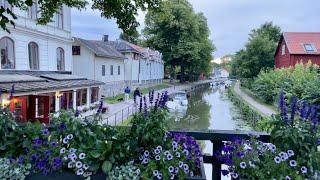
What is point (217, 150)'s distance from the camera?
3.24 metres

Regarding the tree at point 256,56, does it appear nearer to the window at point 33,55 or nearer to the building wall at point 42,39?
the building wall at point 42,39

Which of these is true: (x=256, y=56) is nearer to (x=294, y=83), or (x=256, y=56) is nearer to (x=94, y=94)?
(x=294, y=83)

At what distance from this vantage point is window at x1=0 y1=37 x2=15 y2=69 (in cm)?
1761

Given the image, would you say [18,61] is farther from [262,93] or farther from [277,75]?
[262,93]

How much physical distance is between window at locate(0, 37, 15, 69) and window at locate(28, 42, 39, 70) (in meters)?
1.77

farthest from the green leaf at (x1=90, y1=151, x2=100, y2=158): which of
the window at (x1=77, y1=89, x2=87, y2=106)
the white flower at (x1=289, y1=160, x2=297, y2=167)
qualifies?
the window at (x1=77, y1=89, x2=87, y2=106)

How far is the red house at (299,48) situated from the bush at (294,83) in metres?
5.99

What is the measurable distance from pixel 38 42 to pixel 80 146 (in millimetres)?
19450

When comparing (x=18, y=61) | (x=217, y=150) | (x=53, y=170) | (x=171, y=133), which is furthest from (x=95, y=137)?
(x=18, y=61)

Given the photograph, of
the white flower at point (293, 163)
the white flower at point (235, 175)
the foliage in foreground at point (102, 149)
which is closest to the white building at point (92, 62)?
the foliage in foreground at point (102, 149)

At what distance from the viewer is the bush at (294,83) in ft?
64.2

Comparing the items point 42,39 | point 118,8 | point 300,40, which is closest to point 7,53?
point 42,39

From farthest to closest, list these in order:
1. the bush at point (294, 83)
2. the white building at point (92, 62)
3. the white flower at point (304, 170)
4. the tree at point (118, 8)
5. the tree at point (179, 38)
A: 1. the tree at point (179, 38)
2. the white building at point (92, 62)
3. the bush at point (294, 83)
4. the tree at point (118, 8)
5. the white flower at point (304, 170)

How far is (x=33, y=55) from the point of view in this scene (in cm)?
2055
